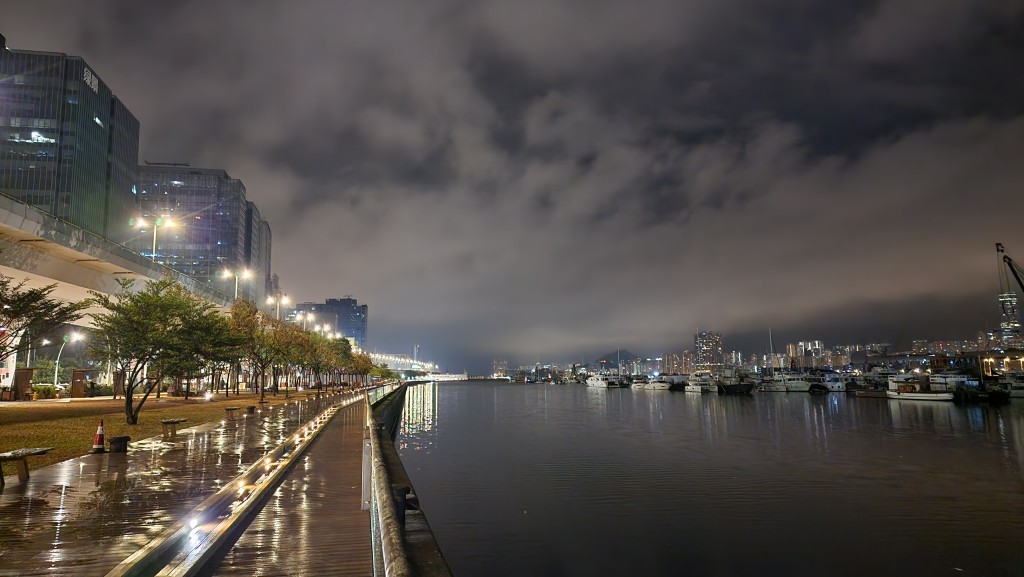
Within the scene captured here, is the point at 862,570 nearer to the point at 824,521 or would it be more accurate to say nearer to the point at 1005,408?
the point at 824,521

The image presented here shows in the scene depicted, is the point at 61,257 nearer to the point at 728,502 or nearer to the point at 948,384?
the point at 728,502

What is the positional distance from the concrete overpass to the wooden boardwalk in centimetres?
2124

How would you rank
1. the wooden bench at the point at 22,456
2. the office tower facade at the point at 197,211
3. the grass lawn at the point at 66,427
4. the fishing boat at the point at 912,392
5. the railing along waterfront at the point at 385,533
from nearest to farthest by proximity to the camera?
1. the railing along waterfront at the point at 385,533
2. the wooden bench at the point at 22,456
3. the grass lawn at the point at 66,427
4. the fishing boat at the point at 912,392
5. the office tower facade at the point at 197,211

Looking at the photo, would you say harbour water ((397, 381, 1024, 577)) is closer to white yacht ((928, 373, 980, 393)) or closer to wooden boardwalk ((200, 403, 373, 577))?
wooden boardwalk ((200, 403, 373, 577))

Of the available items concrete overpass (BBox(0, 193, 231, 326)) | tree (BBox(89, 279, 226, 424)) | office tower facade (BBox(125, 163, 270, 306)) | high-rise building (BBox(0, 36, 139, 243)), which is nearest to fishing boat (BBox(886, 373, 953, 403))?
tree (BBox(89, 279, 226, 424))

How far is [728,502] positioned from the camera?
22.8 metres

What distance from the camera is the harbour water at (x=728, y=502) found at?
16.6m

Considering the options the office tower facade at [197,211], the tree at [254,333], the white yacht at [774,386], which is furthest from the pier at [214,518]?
the office tower facade at [197,211]

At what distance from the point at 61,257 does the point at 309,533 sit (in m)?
38.1

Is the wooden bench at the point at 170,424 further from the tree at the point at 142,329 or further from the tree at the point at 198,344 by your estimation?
the tree at the point at 198,344

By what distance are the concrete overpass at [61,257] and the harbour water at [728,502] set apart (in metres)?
21.7

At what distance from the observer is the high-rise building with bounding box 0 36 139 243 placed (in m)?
116

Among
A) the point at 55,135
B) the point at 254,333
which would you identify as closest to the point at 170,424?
the point at 254,333

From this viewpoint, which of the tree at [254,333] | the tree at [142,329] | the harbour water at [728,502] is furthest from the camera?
the tree at [254,333]
